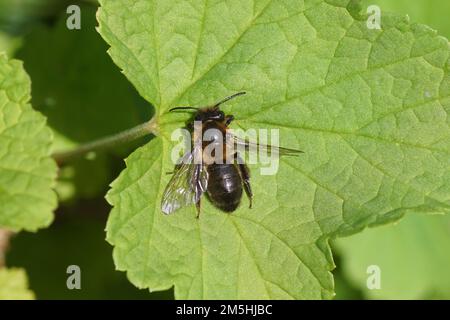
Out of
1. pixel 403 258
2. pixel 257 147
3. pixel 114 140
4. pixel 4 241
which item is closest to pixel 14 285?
pixel 4 241

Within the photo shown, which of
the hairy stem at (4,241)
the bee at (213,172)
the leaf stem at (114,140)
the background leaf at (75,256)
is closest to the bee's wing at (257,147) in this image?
the bee at (213,172)

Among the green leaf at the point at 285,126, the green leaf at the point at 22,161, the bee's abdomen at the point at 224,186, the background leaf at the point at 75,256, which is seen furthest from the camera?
the background leaf at the point at 75,256

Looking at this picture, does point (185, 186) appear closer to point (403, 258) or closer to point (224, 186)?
point (224, 186)

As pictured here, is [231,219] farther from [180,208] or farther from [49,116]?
[49,116]

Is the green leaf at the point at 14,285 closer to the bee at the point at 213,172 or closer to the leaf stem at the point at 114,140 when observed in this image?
the leaf stem at the point at 114,140

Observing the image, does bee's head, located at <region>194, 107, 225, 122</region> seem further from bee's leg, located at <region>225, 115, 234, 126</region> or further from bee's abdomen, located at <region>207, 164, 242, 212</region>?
bee's abdomen, located at <region>207, 164, 242, 212</region>

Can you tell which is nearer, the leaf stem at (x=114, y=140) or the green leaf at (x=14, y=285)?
the leaf stem at (x=114, y=140)

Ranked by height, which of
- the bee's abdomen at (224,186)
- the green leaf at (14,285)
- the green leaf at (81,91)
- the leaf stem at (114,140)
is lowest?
the green leaf at (14,285)
